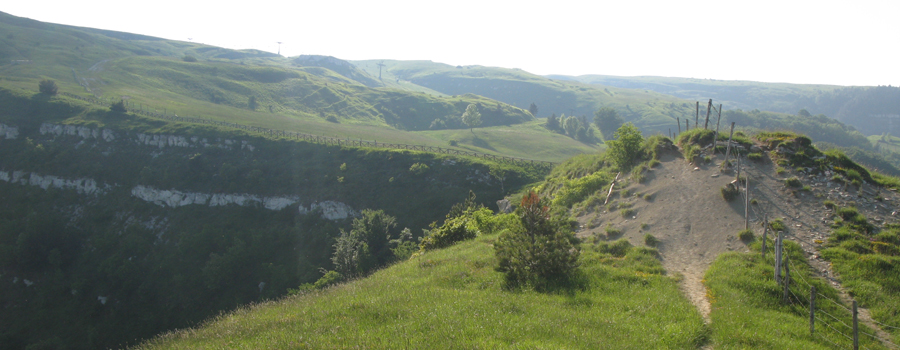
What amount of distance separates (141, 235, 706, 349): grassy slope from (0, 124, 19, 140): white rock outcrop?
321ft

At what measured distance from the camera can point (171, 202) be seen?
65.1 meters

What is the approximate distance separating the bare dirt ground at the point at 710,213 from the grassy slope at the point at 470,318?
225 centimetres

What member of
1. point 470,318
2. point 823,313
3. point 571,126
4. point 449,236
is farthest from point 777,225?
point 571,126

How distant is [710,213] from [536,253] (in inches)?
460

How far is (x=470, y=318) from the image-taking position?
11.1 meters

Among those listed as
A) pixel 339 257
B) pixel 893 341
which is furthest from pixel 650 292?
pixel 339 257

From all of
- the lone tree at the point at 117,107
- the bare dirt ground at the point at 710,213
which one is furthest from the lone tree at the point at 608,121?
the lone tree at the point at 117,107

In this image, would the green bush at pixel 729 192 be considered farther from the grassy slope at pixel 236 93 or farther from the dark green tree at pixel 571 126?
the dark green tree at pixel 571 126

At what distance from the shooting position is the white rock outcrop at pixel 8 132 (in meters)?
74.3

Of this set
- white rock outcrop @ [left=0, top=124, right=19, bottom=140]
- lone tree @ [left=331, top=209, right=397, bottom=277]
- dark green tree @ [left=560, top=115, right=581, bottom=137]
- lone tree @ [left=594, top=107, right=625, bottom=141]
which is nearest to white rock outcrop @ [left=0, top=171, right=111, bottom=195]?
white rock outcrop @ [left=0, top=124, right=19, bottom=140]

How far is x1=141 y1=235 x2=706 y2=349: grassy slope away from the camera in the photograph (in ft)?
32.1

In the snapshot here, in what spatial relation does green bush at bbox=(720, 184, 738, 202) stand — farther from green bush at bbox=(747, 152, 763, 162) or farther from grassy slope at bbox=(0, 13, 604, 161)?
grassy slope at bbox=(0, 13, 604, 161)

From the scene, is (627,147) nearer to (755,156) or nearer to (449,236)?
(755,156)

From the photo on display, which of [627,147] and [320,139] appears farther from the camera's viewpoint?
[320,139]
